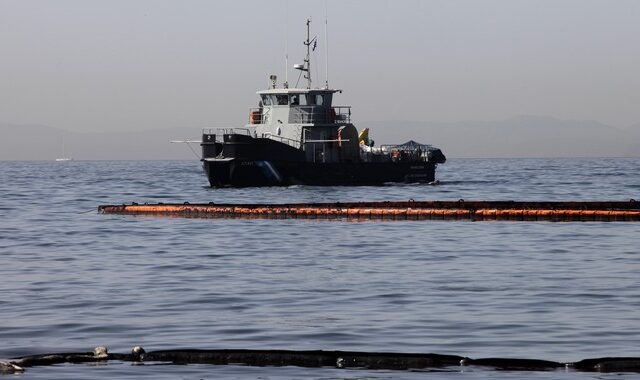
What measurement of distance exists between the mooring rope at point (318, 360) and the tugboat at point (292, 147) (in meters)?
62.8

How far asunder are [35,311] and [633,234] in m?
25.0

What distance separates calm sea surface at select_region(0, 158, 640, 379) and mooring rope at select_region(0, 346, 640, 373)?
0.85 feet

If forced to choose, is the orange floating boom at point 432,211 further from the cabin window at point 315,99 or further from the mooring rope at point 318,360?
the mooring rope at point 318,360

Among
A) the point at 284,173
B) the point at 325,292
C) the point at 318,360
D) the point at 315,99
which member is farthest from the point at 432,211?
the point at 318,360

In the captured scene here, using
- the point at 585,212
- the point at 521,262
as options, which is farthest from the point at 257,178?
the point at 521,262

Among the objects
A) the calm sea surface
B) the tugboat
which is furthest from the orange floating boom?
the tugboat

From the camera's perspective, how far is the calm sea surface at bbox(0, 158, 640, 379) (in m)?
19.0

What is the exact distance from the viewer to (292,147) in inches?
3260

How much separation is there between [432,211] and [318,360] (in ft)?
115

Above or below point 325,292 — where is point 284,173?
above

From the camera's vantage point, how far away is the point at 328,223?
50094mm

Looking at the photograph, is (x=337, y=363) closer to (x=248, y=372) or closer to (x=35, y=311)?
(x=248, y=372)

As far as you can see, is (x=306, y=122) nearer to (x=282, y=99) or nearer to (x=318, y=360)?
(x=282, y=99)

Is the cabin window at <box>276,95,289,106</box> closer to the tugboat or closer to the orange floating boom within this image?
the tugboat
